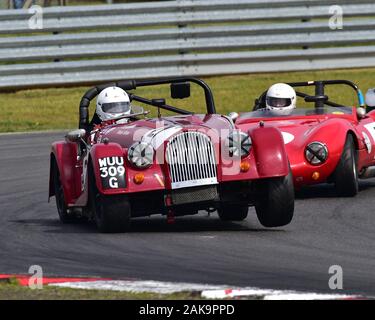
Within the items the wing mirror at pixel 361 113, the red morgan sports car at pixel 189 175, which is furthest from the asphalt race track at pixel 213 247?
the wing mirror at pixel 361 113

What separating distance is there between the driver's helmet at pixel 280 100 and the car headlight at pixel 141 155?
3.19m

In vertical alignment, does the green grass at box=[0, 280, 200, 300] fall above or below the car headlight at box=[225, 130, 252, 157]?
below

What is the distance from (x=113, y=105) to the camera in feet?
38.1

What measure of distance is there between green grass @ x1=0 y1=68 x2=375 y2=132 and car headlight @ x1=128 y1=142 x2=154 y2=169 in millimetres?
9041

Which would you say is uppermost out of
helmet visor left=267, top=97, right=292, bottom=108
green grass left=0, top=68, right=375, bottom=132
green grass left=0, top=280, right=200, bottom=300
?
green grass left=0, top=280, right=200, bottom=300

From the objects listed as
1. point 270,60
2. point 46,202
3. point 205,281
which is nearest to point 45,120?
point 270,60

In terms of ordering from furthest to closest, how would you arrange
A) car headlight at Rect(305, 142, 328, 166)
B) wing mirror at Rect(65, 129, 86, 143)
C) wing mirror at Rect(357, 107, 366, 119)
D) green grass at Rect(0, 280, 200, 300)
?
wing mirror at Rect(357, 107, 366, 119)
car headlight at Rect(305, 142, 328, 166)
wing mirror at Rect(65, 129, 86, 143)
green grass at Rect(0, 280, 200, 300)

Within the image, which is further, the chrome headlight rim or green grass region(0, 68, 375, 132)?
green grass region(0, 68, 375, 132)

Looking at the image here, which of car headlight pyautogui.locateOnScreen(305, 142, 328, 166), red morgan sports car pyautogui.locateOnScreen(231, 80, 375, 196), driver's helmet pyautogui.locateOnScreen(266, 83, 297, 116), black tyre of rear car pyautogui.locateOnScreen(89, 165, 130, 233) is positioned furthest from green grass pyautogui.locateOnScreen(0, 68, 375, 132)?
black tyre of rear car pyautogui.locateOnScreen(89, 165, 130, 233)

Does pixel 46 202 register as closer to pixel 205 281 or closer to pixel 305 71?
pixel 205 281

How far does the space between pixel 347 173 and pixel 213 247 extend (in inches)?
117

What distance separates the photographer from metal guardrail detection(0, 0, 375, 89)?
20250 millimetres

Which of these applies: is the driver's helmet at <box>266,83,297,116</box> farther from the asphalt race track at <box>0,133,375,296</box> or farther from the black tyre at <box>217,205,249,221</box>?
the black tyre at <box>217,205,249,221</box>

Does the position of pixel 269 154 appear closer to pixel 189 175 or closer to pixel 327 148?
pixel 189 175
